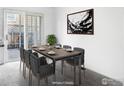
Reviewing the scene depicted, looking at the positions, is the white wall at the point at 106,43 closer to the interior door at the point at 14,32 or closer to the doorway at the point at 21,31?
the doorway at the point at 21,31

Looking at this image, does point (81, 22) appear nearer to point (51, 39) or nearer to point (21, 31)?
point (51, 39)

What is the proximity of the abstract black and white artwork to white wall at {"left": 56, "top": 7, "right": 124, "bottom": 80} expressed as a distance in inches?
5.7

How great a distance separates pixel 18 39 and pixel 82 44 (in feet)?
9.11

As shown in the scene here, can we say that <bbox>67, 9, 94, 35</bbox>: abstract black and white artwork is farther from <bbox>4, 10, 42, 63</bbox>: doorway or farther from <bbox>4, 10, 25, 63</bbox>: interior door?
<bbox>4, 10, 25, 63</bbox>: interior door

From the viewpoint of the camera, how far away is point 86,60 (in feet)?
13.1

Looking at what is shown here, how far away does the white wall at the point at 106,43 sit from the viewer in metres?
2.88

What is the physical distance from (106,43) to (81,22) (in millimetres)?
1219

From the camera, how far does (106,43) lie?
323 centimetres

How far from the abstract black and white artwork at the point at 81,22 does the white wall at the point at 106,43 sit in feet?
0.47

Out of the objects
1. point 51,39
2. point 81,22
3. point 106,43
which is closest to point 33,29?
point 51,39

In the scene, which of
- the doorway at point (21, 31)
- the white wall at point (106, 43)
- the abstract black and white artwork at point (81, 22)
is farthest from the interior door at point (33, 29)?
the white wall at point (106, 43)

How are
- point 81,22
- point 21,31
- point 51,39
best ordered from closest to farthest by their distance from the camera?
point 81,22, point 21,31, point 51,39
